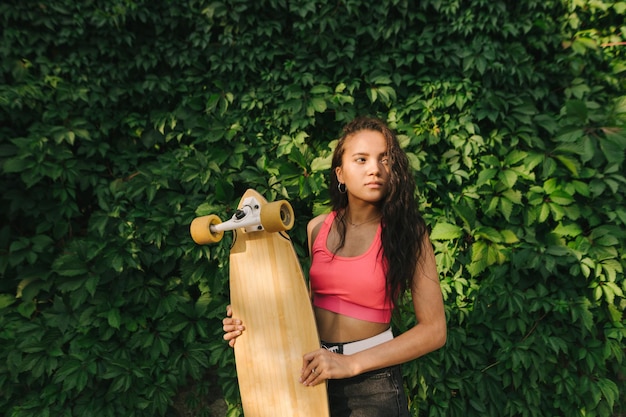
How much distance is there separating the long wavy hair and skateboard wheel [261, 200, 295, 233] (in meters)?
0.32

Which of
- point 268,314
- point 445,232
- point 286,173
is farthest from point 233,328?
point 445,232

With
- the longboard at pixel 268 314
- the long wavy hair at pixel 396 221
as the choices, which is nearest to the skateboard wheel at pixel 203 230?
the longboard at pixel 268 314

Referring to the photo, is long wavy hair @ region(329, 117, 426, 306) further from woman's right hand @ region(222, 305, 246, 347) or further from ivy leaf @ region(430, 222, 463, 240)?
ivy leaf @ region(430, 222, 463, 240)

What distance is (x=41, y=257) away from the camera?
2.37m

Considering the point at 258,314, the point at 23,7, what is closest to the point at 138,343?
the point at 258,314

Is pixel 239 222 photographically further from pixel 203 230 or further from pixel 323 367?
pixel 323 367

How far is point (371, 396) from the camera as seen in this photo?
1236 millimetres

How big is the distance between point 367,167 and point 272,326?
57 centimetres

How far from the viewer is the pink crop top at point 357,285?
4.00ft

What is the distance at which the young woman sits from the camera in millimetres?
1107

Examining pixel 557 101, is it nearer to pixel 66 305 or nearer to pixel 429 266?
pixel 429 266

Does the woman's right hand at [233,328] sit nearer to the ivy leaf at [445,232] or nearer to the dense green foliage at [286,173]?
the dense green foliage at [286,173]

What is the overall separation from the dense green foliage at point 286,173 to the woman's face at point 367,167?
2.76ft

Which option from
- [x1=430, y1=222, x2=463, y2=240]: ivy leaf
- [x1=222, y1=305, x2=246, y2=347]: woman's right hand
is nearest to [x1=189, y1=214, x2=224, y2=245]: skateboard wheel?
[x1=222, y1=305, x2=246, y2=347]: woman's right hand
